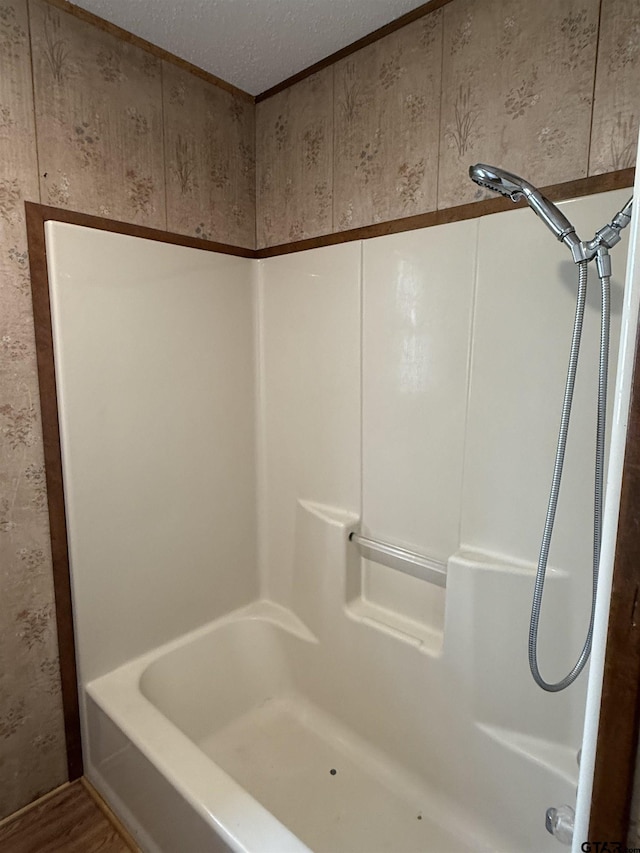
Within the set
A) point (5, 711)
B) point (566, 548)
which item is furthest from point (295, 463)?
point (5, 711)

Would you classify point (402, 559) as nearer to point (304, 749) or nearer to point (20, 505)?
point (304, 749)

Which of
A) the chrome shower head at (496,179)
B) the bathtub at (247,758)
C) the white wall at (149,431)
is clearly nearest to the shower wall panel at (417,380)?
the chrome shower head at (496,179)

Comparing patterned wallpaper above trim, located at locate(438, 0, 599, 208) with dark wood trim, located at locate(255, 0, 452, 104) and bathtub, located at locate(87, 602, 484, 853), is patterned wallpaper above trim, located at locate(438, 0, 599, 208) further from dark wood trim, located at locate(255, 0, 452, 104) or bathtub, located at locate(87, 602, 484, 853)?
bathtub, located at locate(87, 602, 484, 853)

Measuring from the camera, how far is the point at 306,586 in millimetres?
1772

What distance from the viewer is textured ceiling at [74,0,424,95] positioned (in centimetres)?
127

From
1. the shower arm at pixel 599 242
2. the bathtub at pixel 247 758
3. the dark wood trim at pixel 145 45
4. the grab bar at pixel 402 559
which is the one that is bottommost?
the bathtub at pixel 247 758

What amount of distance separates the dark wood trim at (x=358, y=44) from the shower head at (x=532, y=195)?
0.65 meters

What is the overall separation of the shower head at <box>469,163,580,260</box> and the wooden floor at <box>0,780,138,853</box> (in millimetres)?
1967

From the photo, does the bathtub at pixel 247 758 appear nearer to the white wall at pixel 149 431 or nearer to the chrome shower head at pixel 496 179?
the white wall at pixel 149 431

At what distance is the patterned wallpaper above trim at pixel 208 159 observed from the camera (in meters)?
1.55

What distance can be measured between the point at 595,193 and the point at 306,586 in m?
1.51

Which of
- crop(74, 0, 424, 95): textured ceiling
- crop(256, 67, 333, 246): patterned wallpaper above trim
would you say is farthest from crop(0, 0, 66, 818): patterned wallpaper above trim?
crop(256, 67, 333, 246): patterned wallpaper above trim

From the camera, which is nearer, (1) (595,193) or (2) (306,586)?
(1) (595,193)

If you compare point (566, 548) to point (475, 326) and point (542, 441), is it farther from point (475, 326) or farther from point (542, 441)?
point (475, 326)
